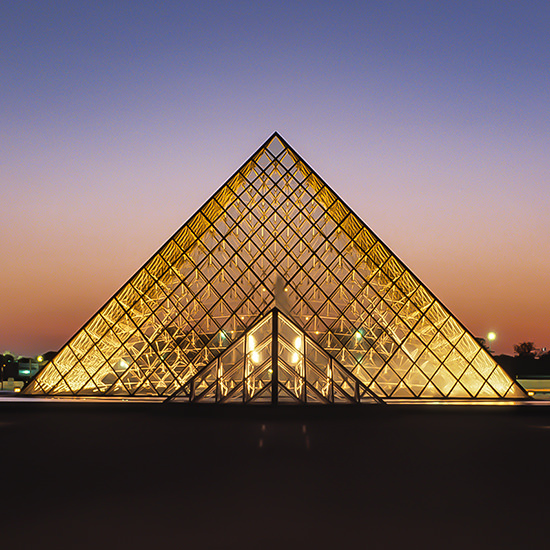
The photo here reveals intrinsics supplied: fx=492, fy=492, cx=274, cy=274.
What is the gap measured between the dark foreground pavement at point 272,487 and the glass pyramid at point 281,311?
23.9 feet

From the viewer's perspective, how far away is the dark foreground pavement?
13.5 feet

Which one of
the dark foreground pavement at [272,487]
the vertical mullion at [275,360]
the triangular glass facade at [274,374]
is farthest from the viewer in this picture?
the triangular glass facade at [274,374]

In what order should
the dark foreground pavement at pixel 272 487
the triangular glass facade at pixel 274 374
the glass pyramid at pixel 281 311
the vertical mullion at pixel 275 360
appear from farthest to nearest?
1. the glass pyramid at pixel 281 311
2. the triangular glass facade at pixel 274 374
3. the vertical mullion at pixel 275 360
4. the dark foreground pavement at pixel 272 487

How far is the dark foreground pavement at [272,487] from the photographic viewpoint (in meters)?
4.12

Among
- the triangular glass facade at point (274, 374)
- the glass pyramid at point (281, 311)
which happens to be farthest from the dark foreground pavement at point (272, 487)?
the glass pyramid at point (281, 311)

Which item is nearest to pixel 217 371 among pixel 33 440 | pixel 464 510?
pixel 33 440

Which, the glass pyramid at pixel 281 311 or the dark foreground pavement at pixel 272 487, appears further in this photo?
the glass pyramid at pixel 281 311

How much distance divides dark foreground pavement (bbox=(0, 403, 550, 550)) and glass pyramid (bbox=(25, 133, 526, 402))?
23.9 feet

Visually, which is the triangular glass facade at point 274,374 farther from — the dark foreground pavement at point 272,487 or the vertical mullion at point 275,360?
the dark foreground pavement at point 272,487

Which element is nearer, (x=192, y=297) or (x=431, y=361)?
(x=431, y=361)

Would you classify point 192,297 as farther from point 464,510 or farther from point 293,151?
point 464,510

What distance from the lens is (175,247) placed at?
69.4ft

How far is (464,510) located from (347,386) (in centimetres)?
1138

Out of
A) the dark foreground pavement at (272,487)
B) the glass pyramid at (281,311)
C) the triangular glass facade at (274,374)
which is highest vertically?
the glass pyramid at (281,311)
